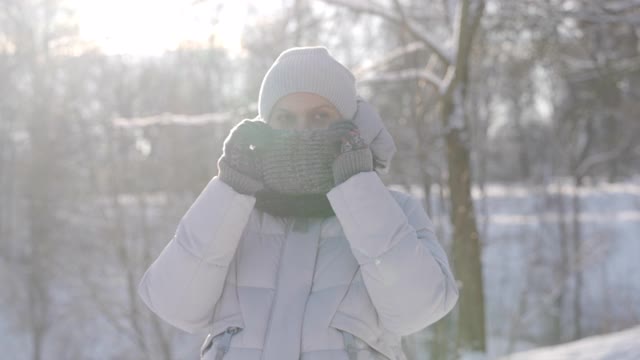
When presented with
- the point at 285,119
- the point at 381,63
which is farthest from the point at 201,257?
the point at 381,63

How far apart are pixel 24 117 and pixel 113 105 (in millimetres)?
5382

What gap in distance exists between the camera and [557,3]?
7730 mm

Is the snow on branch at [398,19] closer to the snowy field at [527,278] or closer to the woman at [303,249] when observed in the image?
the woman at [303,249]

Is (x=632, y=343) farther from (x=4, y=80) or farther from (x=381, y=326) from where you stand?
(x=4, y=80)

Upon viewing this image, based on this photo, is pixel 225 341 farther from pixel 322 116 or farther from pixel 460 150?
pixel 460 150

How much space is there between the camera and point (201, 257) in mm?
1980

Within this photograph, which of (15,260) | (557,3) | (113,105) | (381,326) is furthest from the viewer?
(15,260)

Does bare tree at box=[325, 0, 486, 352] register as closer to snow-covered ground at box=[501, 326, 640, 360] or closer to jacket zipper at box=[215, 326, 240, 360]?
snow-covered ground at box=[501, 326, 640, 360]

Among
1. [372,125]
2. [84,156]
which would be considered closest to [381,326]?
[372,125]

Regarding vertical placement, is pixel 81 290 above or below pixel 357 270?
below

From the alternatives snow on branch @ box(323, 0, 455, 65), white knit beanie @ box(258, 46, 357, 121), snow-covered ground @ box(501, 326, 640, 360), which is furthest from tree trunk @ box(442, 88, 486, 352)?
white knit beanie @ box(258, 46, 357, 121)

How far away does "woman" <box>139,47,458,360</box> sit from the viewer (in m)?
1.90

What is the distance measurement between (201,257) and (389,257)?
0.49 metres

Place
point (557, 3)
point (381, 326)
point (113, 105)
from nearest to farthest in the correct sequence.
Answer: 1. point (381, 326)
2. point (557, 3)
3. point (113, 105)
